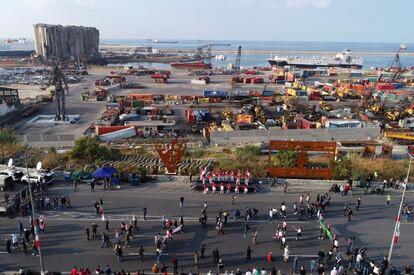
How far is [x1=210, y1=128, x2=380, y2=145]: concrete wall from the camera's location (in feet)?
136

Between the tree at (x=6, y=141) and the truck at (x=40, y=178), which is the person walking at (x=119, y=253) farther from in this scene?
the tree at (x=6, y=141)

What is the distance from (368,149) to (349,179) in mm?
9506

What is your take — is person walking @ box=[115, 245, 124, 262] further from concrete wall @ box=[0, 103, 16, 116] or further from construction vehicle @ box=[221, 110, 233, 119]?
concrete wall @ box=[0, 103, 16, 116]

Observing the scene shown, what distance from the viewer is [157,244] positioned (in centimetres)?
1798

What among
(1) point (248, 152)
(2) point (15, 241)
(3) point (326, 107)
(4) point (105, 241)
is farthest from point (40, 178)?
(3) point (326, 107)

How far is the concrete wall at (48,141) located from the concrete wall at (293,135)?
14.2 meters

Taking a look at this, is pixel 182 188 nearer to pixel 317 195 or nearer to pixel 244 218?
pixel 244 218

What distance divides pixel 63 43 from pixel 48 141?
150m

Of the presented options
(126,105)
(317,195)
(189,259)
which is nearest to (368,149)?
(317,195)

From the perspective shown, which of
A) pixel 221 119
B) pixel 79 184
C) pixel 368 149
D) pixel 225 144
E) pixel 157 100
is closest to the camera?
pixel 79 184

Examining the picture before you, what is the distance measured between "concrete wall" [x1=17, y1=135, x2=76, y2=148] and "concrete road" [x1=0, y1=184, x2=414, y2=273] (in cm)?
1354

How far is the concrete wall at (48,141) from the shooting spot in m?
38.1

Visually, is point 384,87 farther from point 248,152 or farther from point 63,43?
point 63,43

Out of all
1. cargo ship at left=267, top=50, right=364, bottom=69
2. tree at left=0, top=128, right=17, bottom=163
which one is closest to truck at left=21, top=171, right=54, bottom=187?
tree at left=0, top=128, right=17, bottom=163
